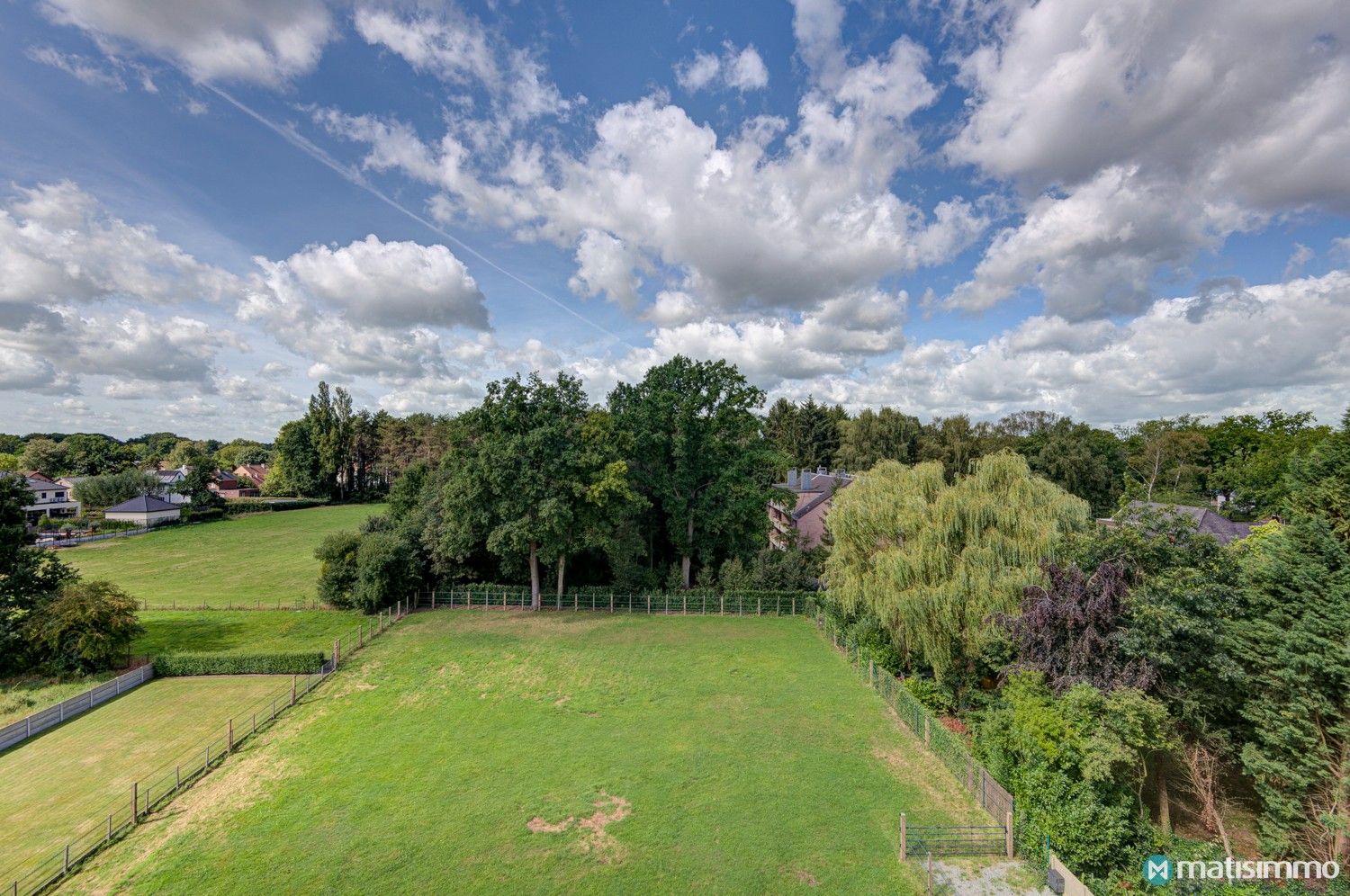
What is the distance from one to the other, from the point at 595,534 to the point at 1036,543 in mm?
20469

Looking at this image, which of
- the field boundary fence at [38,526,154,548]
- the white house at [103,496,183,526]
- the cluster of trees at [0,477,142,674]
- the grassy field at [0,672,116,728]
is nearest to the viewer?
the grassy field at [0,672,116,728]

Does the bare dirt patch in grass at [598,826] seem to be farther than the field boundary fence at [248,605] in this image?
No

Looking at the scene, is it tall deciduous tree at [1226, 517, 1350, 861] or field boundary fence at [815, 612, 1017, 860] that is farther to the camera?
field boundary fence at [815, 612, 1017, 860]

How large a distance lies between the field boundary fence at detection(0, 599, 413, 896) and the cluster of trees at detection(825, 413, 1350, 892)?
68.4ft

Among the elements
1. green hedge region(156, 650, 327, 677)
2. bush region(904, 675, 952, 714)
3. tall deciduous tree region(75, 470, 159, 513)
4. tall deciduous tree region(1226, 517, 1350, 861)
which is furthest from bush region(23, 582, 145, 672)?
tall deciduous tree region(75, 470, 159, 513)

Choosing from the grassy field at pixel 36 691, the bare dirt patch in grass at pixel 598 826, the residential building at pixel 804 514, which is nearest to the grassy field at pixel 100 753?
the grassy field at pixel 36 691

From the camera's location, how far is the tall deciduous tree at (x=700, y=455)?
33125 mm

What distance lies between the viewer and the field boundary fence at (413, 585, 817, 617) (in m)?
31.5

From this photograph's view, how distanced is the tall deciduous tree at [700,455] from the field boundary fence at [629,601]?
221cm

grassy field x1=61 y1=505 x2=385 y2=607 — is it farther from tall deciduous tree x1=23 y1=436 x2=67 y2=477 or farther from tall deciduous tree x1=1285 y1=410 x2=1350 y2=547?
tall deciduous tree x1=23 y1=436 x2=67 y2=477

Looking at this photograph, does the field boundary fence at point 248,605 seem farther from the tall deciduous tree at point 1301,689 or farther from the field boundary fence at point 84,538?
the tall deciduous tree at point 1301,689

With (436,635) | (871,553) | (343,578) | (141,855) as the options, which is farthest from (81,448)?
(871,553)

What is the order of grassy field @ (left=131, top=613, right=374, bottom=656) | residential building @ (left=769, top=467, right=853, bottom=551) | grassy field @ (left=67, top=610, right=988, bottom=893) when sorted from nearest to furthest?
grassy field @ (left=67, top=610, right=988, bottom=893) < grassy field @ (left=131, top=613, right=374, bottom=656) < residential building @ (left=769, top=467, right=853, bottom=551)

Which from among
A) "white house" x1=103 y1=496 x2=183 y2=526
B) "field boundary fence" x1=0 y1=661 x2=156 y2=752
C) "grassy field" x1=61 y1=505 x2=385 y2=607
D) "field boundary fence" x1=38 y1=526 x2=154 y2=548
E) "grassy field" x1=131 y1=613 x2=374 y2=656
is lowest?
"field boundary fence" x1=0 y1=661 x2=156 y2=752
